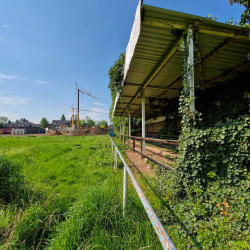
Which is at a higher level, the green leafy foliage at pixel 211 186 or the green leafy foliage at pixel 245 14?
the green leafy foliage at pixel 245 14

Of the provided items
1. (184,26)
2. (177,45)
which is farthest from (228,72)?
(184,26)

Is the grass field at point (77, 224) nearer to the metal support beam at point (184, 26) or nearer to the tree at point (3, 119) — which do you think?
the metal support beam at point (184, 26)

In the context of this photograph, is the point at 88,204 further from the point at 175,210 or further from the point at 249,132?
the point at 249,132

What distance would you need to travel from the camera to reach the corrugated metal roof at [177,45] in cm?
238

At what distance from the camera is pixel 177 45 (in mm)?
2957

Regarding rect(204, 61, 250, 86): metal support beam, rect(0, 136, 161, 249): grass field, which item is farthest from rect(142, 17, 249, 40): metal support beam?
rect(0, 136, 161, 249): grass field

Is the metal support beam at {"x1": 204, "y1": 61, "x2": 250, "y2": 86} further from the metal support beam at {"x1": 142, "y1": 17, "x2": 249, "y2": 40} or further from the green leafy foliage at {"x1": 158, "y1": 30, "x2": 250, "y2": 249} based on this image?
the green leafy foliage at {"x1": 158, "y1": 30, "x2": 250, "y2": 249}

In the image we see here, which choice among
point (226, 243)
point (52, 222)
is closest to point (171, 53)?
point (226, 243)

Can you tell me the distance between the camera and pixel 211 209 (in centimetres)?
183

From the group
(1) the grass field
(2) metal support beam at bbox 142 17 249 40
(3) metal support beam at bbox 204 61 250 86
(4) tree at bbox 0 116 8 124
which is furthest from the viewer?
(4) tree at bbox 0 116 8 124

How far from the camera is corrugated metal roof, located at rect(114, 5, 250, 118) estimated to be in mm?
2379

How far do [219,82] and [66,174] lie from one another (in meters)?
6.67

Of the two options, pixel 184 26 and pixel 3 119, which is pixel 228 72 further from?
pixel 3 119

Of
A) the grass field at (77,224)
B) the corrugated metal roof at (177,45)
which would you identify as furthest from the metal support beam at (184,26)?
the grass field at (77,224)
